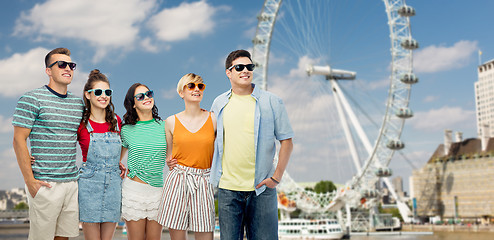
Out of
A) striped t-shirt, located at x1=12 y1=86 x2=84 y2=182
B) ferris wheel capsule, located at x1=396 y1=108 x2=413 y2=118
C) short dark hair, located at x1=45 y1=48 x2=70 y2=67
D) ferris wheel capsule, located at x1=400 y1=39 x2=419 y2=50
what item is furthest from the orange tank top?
ferris wheel capsule, located at x1=396 y1=108 x2=413 y2=118

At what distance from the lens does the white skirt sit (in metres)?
4.45

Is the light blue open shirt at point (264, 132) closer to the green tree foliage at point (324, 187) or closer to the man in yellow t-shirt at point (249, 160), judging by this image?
the man in yellow t-shirt at point (249, 160)

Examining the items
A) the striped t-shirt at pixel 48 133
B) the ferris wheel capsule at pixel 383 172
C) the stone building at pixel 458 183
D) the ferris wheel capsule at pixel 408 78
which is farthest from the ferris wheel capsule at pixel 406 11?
the striped t-shirt at pixel 48 133

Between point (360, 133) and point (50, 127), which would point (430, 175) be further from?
point (50, 127)

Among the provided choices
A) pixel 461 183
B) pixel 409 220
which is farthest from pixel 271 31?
pixel 461 183

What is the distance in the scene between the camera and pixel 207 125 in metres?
4.23

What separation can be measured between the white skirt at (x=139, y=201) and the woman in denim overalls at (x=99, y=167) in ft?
0.22

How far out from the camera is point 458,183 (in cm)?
5769

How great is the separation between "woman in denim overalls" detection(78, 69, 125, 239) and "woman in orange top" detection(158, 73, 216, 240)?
47 cm

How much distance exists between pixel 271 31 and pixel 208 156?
Answer: 118ft

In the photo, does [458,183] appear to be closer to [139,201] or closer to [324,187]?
[324,187]

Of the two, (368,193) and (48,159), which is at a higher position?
(368,193)

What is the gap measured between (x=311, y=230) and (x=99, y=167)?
34987mm

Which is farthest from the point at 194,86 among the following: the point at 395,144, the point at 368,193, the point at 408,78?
the point at 368,193
